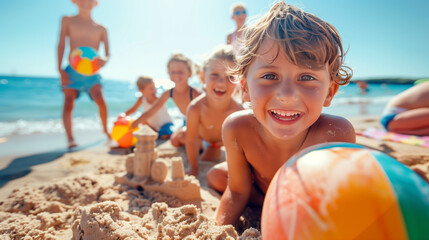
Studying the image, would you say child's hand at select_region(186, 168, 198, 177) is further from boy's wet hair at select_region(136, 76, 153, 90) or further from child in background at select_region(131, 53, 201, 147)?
boy's wet hair at select_region(136, 76, 153, 90)

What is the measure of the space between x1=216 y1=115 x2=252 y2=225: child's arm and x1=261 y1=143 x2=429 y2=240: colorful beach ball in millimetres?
888

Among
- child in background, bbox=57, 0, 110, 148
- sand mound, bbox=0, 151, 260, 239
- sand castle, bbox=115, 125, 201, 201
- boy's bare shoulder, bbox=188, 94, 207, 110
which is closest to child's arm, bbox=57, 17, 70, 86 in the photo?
child in background, bbox=57, 0, 110, 148

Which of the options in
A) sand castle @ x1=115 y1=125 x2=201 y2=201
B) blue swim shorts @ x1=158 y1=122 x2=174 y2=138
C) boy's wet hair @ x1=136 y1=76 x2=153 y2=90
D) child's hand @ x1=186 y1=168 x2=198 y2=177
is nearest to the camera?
sand castle @ x1=115 y1=125 x2=201 y2=201

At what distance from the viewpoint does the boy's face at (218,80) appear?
10.6 ft

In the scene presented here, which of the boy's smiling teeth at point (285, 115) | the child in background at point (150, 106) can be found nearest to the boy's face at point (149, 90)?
the child in background at point (150, 106)

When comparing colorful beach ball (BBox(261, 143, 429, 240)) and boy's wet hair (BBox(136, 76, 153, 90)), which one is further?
boy's wet hair (BBox(136, 76, 153, 90))

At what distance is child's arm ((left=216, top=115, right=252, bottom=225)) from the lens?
6.19 ft

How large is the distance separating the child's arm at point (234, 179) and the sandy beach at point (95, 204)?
111mm

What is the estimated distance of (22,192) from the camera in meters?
2.31

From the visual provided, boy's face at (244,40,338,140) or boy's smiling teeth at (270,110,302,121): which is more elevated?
boy's face at (244,40,338,140)

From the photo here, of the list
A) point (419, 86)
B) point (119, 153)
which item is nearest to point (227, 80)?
point (119, 153)

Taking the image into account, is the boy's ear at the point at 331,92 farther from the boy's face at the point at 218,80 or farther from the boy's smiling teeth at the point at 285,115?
the boy's face at the point at 218,80

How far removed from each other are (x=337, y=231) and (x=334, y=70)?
3.49ft

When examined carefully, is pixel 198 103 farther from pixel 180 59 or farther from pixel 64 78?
pixel 64 78
